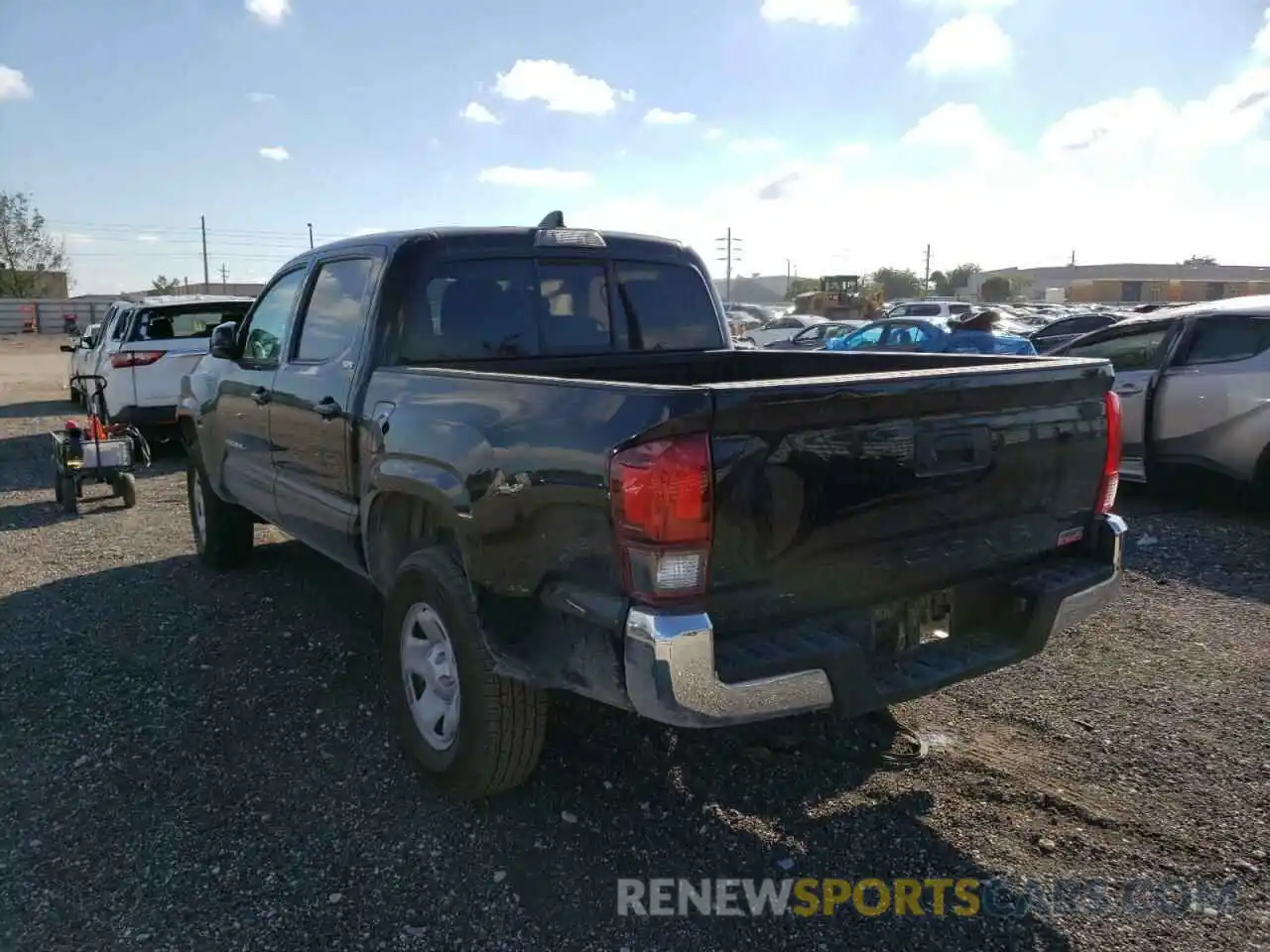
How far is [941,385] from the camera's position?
3094 millimetres

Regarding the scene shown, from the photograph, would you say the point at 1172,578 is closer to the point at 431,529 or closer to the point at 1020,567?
the point at 1020,567

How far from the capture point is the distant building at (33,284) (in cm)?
6956

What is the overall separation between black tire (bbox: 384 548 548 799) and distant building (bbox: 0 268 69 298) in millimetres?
78233

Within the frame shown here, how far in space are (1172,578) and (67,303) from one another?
205ft

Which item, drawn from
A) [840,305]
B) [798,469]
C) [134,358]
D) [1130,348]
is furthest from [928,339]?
[840,305]

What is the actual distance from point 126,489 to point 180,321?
401 centimetres

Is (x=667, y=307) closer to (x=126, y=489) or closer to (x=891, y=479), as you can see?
(x=891, y=479)

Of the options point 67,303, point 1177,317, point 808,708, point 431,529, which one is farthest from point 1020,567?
point 67,303

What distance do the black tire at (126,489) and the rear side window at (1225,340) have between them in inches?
351

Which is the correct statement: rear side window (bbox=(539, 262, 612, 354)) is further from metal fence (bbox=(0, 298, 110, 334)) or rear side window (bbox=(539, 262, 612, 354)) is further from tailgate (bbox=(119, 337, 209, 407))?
metal fence (bbox=(0, 298, 110, 334))

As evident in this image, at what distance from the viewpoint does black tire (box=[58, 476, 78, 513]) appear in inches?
345

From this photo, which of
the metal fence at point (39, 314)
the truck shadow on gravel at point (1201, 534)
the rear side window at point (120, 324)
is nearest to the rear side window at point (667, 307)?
the truck shadow on gravel at point (1201, 534)

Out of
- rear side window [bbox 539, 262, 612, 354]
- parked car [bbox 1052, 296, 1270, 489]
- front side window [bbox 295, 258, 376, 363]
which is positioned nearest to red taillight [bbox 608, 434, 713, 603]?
rear side window [bbox 539, 262, 612, 354]

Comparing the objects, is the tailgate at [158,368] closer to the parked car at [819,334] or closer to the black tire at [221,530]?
the black tire at [221,530]
